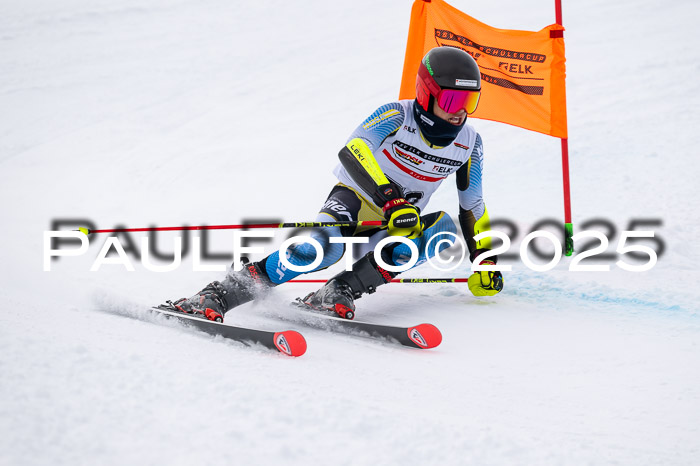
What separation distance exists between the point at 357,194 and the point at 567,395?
5.66 feet

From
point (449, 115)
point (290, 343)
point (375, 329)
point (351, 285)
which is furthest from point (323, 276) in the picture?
point (290, 343)

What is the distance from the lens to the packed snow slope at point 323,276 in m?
1.79

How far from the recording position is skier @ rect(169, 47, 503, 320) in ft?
10.9

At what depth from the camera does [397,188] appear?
11.1 ft

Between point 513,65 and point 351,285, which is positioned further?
point 513,65

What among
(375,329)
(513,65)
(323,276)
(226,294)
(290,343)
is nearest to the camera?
(290,343)

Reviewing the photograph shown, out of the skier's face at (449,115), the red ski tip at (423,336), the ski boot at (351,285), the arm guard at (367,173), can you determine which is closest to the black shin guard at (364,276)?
the ski boot at (351,285)

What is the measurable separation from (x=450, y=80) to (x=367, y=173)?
0.66 meters

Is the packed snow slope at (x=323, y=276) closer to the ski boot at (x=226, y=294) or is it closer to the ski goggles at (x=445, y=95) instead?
the ski boot at (x=226, y=294)

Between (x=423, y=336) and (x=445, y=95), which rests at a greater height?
(x=445, y=95)

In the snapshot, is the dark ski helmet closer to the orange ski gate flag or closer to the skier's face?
the skier's face

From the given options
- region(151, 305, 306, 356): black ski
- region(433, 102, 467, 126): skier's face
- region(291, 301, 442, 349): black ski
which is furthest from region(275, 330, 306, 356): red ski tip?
region(433, 102, 467, 126): skier's face

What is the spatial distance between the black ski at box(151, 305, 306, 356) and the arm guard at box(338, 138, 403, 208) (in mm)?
985

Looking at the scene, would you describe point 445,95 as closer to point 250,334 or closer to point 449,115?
point 449,115
